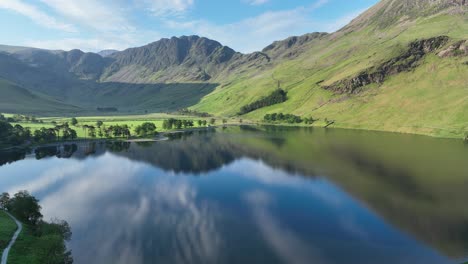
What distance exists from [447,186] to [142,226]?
99.7 meters

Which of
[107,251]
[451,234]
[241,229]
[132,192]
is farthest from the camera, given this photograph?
[132,192]

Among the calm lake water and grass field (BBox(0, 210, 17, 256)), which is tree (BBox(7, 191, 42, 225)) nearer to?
grass field (BBox(0, 210, 17, 256))

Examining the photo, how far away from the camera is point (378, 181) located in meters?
104

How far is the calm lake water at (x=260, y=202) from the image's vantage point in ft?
197

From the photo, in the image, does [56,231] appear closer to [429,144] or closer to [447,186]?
[447,186]

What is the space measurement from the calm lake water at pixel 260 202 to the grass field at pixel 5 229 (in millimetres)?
12191

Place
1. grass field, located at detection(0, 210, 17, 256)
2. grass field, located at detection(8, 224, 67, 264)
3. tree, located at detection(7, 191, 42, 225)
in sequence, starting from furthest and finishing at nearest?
tree, located at detection(7, 191, 42, 225) → grass field, located at detection(0, 210, 17, 256) → grass field, located at detection(8, 224, 67, 264)

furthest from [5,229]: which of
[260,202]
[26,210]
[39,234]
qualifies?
[260,202]

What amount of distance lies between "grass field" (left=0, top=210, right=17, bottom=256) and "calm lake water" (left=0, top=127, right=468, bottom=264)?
480 inches

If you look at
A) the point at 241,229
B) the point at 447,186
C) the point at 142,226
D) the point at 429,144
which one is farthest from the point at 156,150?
the point at 429,144

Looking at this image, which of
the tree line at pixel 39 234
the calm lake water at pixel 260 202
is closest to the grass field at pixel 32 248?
the tree line at pixel 39 234

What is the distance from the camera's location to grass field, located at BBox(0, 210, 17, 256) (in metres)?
51.6

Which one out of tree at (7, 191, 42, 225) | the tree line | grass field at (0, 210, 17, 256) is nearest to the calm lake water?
the tree line

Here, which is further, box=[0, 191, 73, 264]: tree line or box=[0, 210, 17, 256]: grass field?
box=[0, 210, 17, 256]: grass field
